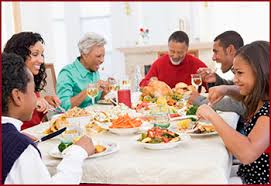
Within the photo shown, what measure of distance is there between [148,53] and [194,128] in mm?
4288

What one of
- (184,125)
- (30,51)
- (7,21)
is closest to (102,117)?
Result: (184,125)

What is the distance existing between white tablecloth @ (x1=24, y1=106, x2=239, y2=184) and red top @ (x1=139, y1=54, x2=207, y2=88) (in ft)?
7.54

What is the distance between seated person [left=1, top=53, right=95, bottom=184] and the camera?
107 cm

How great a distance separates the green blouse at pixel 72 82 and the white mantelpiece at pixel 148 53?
2.87m

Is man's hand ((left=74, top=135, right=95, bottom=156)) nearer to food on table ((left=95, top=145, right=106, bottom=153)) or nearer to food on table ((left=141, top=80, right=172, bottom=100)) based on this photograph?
food on table ((left=95, top=145, right=106, bottom=153))

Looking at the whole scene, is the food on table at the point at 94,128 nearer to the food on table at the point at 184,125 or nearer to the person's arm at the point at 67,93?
the food on table at the point at 184,125

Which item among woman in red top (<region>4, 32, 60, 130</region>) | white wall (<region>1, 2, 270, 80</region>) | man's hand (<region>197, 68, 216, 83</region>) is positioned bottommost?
man's hand (<region>197, 68, 216, 83</region>)

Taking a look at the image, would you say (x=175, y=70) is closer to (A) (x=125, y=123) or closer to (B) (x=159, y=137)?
(A) (x=125, y=123)

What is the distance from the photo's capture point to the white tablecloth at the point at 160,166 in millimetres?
1148

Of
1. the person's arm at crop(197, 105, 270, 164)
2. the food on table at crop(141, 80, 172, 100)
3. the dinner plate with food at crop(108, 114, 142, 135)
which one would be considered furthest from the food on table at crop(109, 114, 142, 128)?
the food on table at crop(141, 80, 172, 100)

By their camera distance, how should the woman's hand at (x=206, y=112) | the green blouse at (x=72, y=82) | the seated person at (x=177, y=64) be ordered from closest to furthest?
the woman's hand at (x=206, y=112) < the green blouse at (x=72, y=82) < the seated person at (x=177, y=64)

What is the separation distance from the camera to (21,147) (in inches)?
42.6

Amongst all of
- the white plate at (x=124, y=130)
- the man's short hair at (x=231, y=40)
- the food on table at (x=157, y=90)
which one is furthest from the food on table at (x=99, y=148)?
the man's short hair at (x=231, y=40)

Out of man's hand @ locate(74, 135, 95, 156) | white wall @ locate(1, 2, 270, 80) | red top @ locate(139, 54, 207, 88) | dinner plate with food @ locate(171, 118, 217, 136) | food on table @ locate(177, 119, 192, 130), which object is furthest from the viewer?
white wall @ locate(1, 2, 270, 80)
